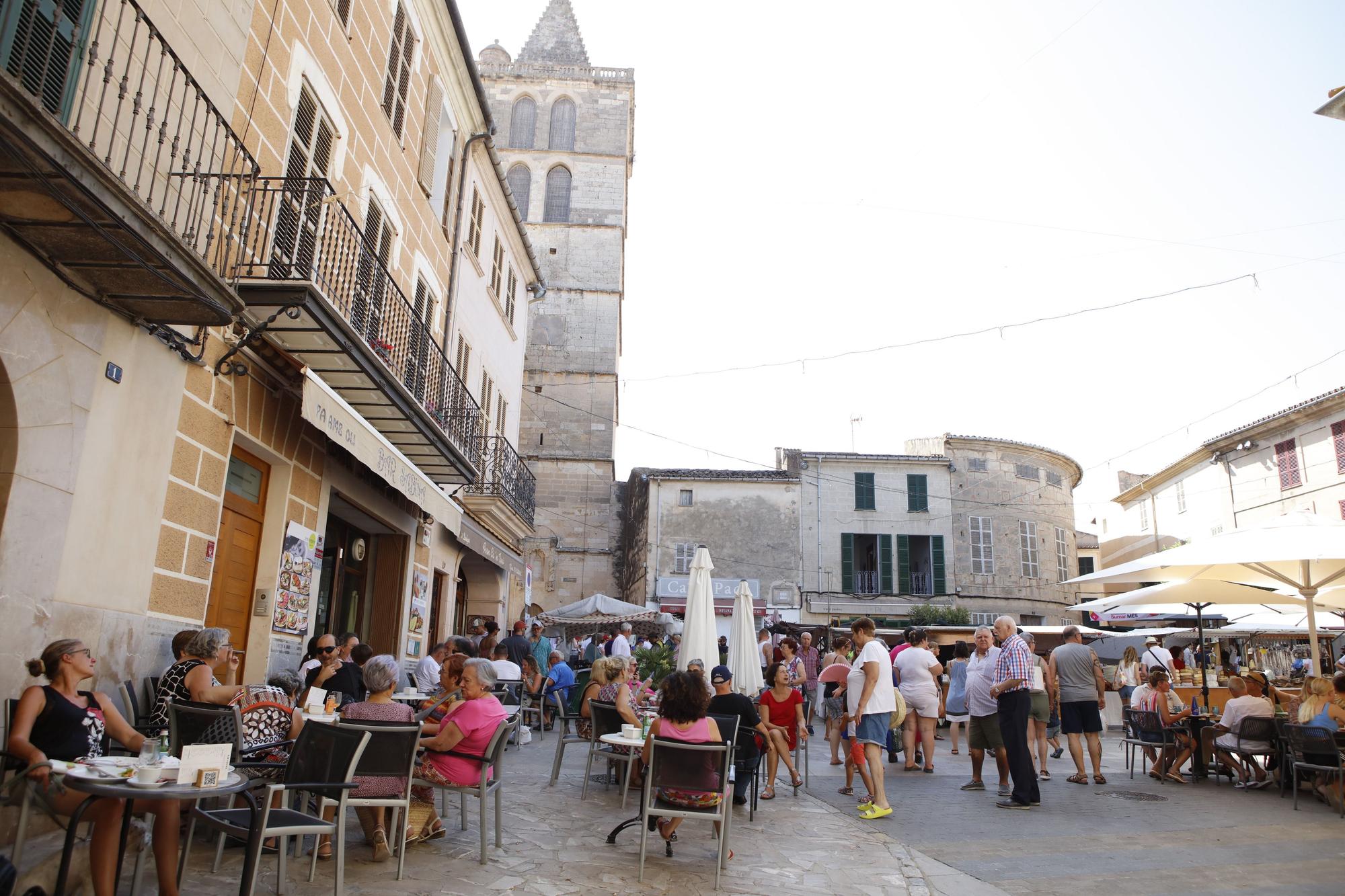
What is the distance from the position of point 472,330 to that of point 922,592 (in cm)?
2332

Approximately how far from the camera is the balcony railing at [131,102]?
5160mm

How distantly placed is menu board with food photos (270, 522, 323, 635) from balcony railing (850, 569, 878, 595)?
26.6m

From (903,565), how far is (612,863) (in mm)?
29726

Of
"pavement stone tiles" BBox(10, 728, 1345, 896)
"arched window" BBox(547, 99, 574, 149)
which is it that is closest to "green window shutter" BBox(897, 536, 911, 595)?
"arched window" BBox(547, 99, 574, 149)

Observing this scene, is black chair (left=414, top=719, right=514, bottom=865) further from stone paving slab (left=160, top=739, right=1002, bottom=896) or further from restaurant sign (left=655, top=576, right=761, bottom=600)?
restaurant sign (left=655, top=576, right=761, bottom=600)

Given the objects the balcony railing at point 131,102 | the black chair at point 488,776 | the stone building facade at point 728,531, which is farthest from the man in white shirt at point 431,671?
the stone building facade at point 728,531

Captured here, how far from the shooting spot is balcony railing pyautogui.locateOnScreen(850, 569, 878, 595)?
1328 inches

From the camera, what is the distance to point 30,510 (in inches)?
209

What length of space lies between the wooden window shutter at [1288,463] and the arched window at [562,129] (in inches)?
1200

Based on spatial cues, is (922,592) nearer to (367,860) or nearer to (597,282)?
(597,282)

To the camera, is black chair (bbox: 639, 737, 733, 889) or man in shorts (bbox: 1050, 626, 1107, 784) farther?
man in shorts (bbox: 1050, 626, 1107, 784)

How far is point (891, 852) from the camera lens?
6.50 meters

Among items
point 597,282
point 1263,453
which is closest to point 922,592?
point 1263,453

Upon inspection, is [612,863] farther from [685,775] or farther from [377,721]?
[377,721]
